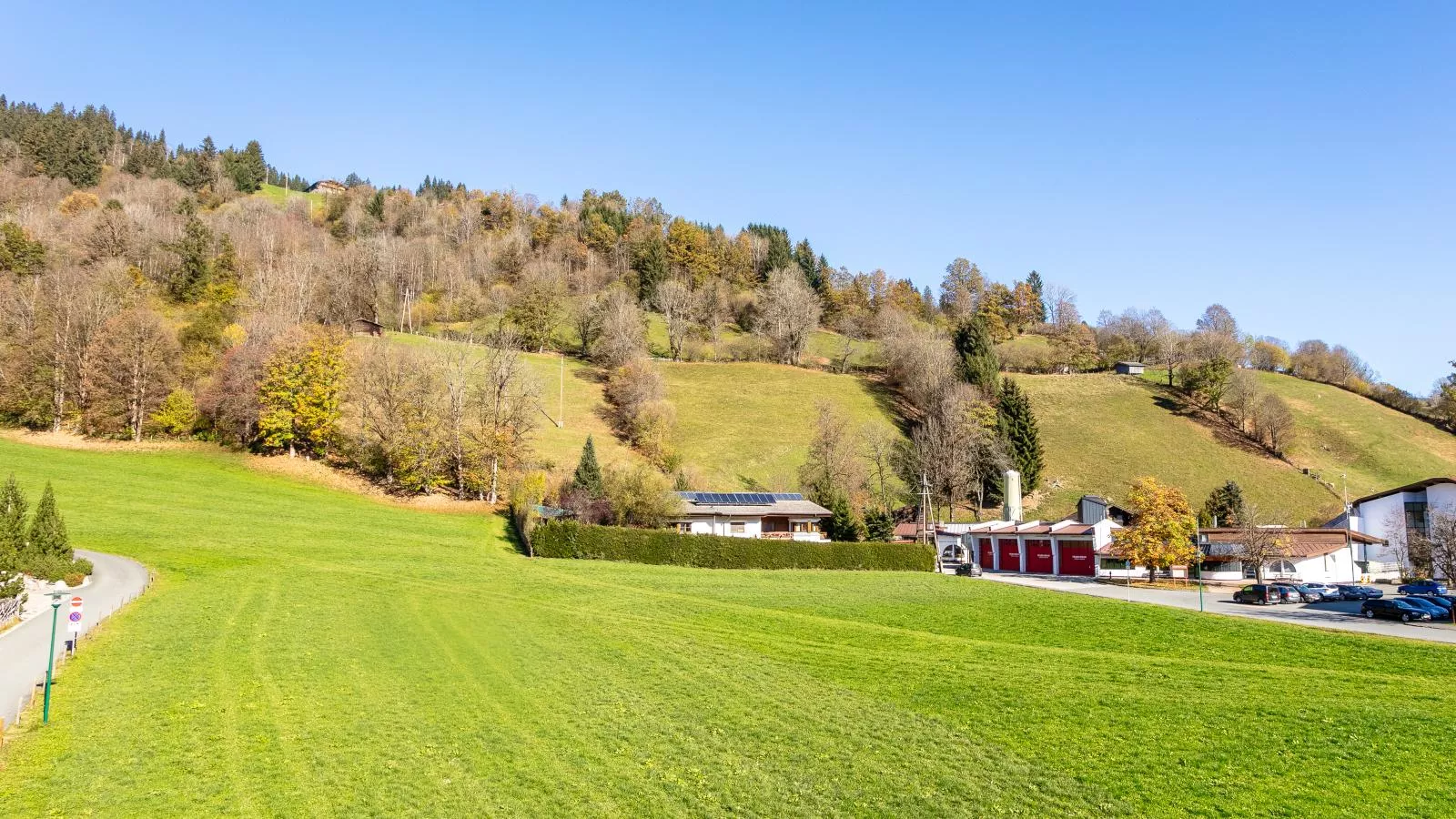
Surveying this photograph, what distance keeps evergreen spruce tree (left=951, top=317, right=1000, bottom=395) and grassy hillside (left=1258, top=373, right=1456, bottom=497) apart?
35.4 metres

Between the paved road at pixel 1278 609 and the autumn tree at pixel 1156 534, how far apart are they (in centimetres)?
298

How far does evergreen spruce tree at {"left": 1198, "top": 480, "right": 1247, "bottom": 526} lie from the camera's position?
7544 cm

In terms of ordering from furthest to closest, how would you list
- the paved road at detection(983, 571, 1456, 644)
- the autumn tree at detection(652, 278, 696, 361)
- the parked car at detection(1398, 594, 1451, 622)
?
the autumn tree at detection(652, 278, 696, 361), the parked car at detection(1398, 594, 1451, 622), the paved road at detection(983, 571, 1456, 644)

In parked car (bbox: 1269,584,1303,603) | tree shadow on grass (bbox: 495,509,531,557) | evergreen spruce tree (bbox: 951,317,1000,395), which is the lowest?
parked car (bbox: 1269,584,1303,603)

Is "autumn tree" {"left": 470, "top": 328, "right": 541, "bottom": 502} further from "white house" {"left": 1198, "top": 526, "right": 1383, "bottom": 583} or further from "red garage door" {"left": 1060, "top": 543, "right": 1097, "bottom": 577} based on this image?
"white house" {"left": 1198, "top": 526, "right": 1383, "bottom": 583}

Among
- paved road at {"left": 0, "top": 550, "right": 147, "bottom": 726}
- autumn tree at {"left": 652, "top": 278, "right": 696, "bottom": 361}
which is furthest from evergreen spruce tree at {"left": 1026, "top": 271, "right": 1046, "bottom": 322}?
paved road at {"left": 0, "top": 550, "right": 147, "bottom": 726}

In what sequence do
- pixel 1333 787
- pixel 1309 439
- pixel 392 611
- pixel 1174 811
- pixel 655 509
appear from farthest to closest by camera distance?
pixel 1309 439 → pixel 655 509 → pixel 392 611 → pixel 1333 787 → pixel 1174 811

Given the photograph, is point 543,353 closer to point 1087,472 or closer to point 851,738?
point 1087,472

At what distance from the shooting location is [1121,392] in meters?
113

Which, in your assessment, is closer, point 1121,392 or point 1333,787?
point 1333,787

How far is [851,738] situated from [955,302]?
503 ft

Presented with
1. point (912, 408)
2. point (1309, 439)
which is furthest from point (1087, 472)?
point (1309, 439)

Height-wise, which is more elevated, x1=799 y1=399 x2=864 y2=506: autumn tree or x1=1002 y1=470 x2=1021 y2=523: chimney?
x1=799 y1=399 x2=864 y2=506: autumn tree

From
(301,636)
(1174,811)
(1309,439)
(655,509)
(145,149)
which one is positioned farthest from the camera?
(145,149)
